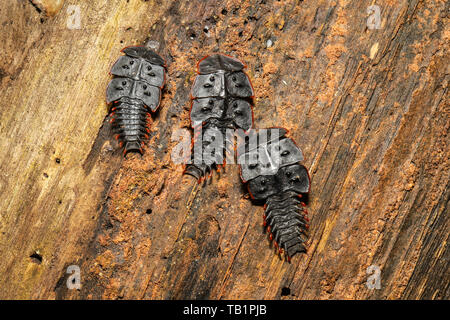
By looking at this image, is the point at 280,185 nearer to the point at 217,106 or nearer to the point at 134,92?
the point at 217,106

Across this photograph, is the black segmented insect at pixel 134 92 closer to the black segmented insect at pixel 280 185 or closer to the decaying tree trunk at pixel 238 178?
the decaying tree trunk at pixel 238 178

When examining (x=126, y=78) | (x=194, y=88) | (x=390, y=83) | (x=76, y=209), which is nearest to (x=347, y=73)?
(x=390, y=83)

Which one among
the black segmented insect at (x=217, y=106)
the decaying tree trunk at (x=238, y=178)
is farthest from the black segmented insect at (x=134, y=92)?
the black segmented insect at (x=217, y=106)

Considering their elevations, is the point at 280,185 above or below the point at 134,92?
below

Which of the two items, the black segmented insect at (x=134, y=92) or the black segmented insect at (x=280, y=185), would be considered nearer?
the black segmented insect at (x=280, y=185)

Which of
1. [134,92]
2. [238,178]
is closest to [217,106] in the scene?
[238,178]

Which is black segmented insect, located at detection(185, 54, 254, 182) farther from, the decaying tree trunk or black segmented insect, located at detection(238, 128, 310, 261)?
black segmented insect, located at detection(238, 128, 310, 261)

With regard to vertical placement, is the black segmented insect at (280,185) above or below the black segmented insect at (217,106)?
below
